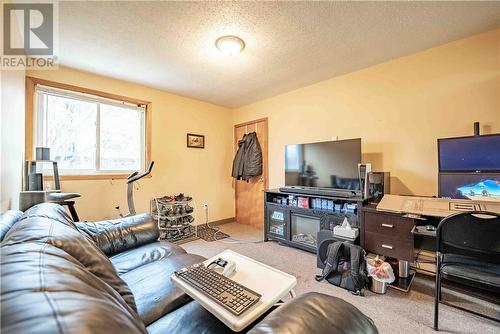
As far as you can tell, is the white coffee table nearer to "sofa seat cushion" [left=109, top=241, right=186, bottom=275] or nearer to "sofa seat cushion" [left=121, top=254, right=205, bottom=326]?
"sofa seat cushion" [left=121, top=254, right=205, bottom=326]

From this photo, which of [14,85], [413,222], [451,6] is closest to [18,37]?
[14,85]

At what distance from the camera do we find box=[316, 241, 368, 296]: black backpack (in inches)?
74.6

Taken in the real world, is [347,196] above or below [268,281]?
above

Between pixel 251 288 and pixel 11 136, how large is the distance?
2.33 meters

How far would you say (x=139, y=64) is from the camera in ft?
8.48

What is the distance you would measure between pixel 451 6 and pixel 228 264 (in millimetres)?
2531

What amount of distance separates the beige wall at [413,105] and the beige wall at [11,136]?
324 centimetres

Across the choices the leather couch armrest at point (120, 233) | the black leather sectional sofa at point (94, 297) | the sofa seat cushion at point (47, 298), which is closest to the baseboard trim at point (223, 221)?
the leather couch armrest at point (120, 233)

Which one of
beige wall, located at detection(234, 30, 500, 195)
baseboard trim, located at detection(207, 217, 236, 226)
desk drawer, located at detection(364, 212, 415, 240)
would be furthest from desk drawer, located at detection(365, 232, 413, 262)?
baseboard trim, located at detection(207, 217, 236, 226)

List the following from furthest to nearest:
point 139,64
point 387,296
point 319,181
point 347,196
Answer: point 319,181
point 139,64
point 347,196
point 387,296

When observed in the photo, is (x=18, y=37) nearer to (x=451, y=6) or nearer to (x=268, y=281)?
(x=268, y=281)

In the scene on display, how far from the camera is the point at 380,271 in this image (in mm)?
1890

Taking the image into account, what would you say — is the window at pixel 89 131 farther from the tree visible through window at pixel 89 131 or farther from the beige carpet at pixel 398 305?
the beige carpet at pixel 398 305

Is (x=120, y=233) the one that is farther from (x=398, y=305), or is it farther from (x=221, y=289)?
(x=398, y=305)
